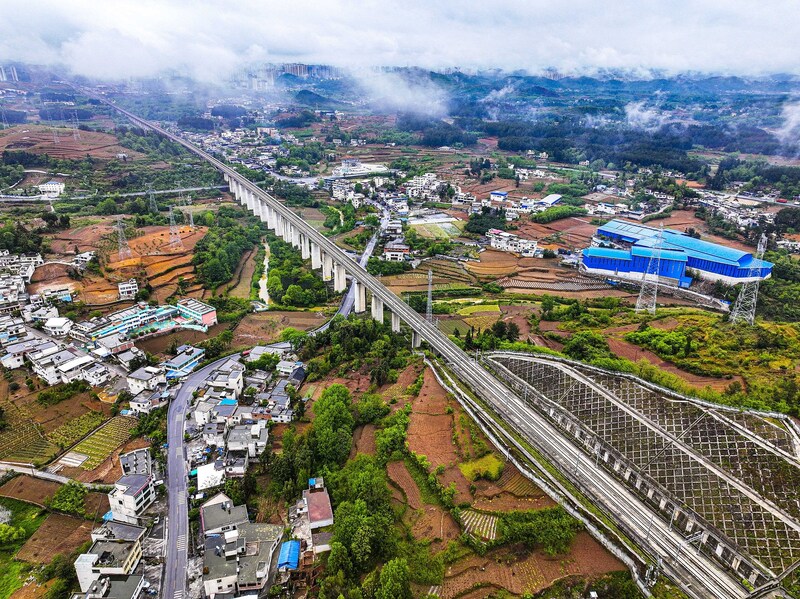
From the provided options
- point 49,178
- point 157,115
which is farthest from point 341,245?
point 157,115

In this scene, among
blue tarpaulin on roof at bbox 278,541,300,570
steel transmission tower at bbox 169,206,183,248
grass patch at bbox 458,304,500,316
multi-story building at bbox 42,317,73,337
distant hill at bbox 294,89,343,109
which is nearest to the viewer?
blue tarpaulin on roof at bbox 278,541,300,570

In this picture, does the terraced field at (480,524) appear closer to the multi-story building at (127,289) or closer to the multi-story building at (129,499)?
the multi-story building at (129,499)

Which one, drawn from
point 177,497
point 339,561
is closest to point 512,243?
point 177,497

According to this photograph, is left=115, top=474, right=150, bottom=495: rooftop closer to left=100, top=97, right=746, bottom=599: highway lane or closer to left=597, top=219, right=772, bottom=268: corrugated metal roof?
left=100, top=97, right=746, bottom=599: highway lane

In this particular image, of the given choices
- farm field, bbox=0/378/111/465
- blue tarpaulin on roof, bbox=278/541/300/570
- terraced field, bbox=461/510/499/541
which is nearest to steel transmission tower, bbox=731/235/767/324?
terraced field, bbox=461/510/499/541

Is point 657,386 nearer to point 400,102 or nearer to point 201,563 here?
point 201,563

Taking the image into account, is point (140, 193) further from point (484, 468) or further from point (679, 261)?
point (679, 261)
